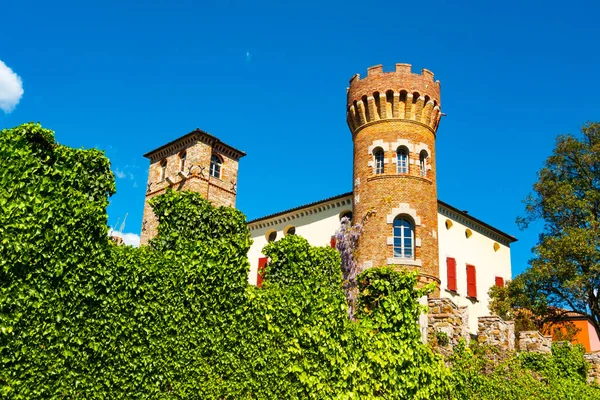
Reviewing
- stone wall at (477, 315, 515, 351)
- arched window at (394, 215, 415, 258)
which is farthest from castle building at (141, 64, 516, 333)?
stone wall at (477, 315, 515, 351)

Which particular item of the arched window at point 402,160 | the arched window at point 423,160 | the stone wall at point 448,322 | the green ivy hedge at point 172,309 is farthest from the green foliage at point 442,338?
the arched window at point 423,160

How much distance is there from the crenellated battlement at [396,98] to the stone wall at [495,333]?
11.3 meters

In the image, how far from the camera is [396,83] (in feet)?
87.0

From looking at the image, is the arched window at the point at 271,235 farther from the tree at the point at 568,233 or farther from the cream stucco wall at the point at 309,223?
the tree at the point at 568,233

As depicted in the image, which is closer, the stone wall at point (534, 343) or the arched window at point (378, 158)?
the stone wall at point (534, 343)

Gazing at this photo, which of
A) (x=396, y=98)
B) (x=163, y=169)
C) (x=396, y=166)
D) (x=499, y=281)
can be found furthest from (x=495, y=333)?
(x=163, y=169)

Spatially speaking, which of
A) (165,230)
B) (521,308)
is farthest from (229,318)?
(521,308)

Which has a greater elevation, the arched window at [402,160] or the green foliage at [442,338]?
the arched window at [402,160]

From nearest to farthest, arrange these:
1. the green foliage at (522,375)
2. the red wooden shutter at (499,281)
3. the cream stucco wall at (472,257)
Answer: the green foliage at (522,375) → the cream stucco wall at (472,257) → the red wooden shutter at (499,281)

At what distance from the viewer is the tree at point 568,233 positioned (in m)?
24.2

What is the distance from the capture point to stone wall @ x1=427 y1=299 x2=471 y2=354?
16656 mm

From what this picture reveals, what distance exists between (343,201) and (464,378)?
16292mm

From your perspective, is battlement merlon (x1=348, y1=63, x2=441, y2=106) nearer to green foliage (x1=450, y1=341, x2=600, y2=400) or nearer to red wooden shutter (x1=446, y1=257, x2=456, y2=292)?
red wooden shutter (x1=446, y1=257, x2=456, y2=292)

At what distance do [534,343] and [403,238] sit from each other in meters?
7.19
